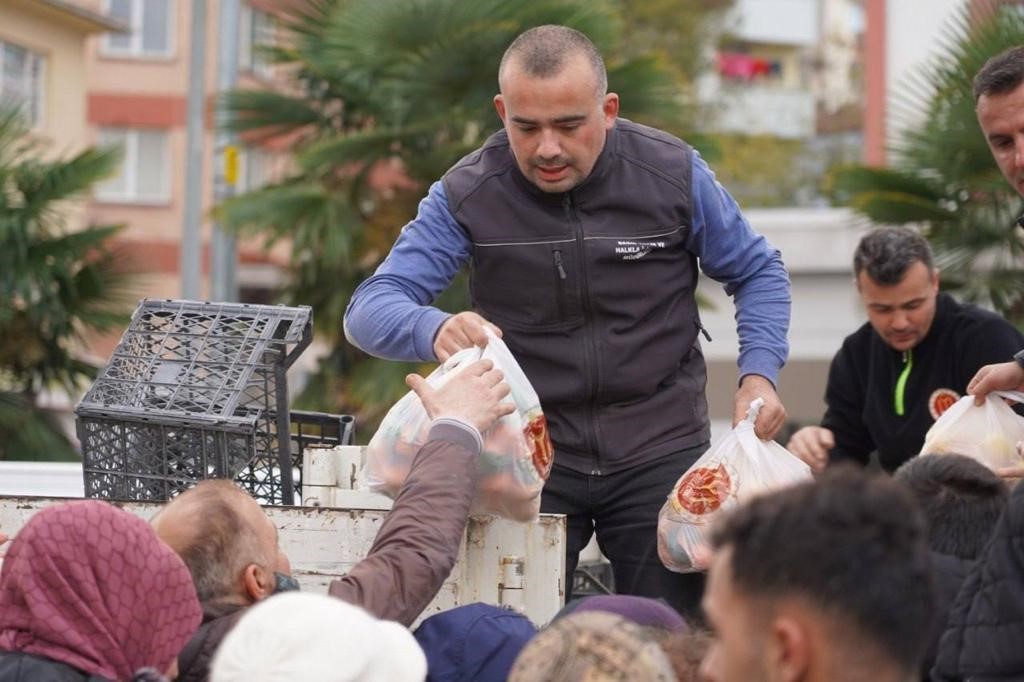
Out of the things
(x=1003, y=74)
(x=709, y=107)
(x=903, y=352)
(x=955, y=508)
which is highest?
(x=709, y=107)

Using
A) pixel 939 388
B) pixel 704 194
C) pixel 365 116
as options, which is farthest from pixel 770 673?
pixel 365 116

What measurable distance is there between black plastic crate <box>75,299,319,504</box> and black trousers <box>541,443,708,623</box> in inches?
30.0

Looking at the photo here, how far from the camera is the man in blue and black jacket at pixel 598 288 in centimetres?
415

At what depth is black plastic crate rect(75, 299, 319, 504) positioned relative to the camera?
169 inches

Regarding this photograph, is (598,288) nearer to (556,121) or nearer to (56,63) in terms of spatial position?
(556,121)

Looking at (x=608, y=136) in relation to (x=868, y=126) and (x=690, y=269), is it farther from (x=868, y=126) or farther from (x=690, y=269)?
(x=868, y=126)

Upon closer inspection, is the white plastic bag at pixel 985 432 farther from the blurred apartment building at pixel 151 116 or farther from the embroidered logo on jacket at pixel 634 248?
the blurred apartment building at pixel 151 116

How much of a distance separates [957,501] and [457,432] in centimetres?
102

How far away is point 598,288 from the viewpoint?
164 inches

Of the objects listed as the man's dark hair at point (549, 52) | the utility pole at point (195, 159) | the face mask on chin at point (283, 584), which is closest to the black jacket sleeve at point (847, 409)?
the man's dark hair at point (549, 52)

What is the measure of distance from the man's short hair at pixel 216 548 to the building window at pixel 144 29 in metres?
36.0

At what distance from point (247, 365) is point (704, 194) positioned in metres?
1.27

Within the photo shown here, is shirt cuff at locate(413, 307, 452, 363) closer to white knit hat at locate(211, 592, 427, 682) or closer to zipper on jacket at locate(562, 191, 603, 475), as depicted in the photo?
zipper on jacket at locate(562, 191, 603, 475)

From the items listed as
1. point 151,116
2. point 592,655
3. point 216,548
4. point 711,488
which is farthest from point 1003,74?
point 151,116
